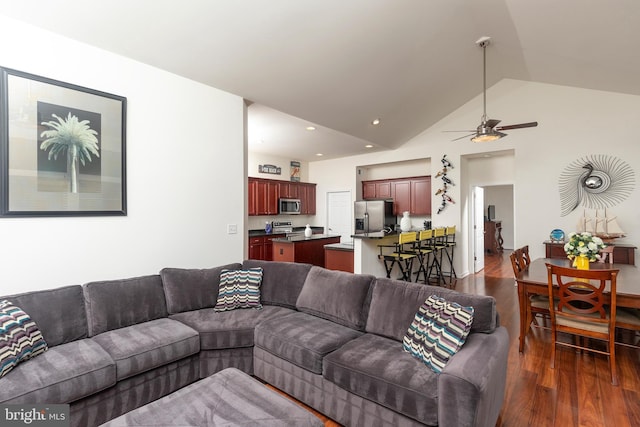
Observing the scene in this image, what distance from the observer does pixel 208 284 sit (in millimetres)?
2938

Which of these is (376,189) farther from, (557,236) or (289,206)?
(557,236)

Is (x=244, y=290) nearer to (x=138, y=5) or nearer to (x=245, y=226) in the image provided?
(x=245, y=226)

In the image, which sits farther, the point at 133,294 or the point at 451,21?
the point at 451,21

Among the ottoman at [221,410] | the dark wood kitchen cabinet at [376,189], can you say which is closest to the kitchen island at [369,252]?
the dark wood kitchen cabinet at [376,189]

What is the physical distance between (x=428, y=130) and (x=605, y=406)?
534 cm

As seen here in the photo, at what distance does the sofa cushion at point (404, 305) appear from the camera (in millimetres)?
1927

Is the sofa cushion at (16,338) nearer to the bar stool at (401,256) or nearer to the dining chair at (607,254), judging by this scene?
the bar stool at (401,256)

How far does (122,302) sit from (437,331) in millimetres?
2381

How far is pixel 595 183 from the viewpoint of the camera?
475 cm

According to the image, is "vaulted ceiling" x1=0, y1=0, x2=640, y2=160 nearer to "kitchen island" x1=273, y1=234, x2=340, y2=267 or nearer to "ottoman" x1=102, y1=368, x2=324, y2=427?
"kitchen island" x1=273, y1=234, x2=340, y2=267

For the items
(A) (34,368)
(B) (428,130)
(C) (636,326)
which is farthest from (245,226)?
(B) (428,130)

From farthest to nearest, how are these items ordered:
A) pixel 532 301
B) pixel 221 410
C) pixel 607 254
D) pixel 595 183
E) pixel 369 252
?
pixel 369 252 → pixel 595 183 → pixel 607 254 → pixel 532 301 → pixel 221 410

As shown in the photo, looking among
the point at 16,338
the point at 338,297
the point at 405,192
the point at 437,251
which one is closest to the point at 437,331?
the point at 338,297

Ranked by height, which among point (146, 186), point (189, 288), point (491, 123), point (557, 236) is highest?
point (491, 123)
